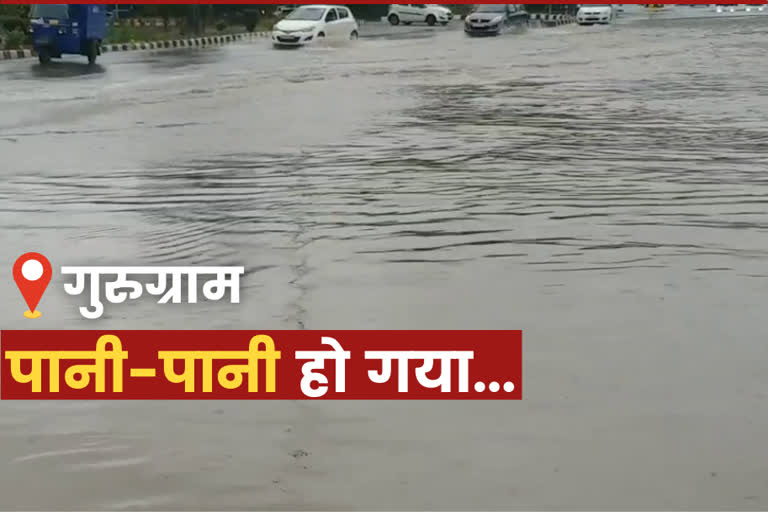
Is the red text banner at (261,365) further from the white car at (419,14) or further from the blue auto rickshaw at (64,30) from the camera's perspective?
the white car at (419,14)

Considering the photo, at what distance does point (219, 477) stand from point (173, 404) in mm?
788

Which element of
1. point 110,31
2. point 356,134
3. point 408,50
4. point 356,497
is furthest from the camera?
point 110,31

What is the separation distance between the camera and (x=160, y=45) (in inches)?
1529

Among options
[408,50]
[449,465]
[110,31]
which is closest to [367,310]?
[449,465]

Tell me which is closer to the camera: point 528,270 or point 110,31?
point 528,270

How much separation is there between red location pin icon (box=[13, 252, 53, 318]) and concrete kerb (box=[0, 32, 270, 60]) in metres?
25.7

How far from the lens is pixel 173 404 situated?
4520 mm

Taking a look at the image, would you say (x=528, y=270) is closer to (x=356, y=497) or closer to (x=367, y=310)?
(x=367, y=310)

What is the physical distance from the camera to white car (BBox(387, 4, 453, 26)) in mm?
60844

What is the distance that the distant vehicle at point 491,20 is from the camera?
152ft

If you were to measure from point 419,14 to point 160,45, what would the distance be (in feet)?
80.1

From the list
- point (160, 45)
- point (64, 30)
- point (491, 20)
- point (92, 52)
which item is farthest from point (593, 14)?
point (64, 30)

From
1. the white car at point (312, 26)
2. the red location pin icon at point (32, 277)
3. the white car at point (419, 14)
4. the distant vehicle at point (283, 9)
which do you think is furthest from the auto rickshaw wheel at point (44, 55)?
the distant vehicle at point (283, 9)

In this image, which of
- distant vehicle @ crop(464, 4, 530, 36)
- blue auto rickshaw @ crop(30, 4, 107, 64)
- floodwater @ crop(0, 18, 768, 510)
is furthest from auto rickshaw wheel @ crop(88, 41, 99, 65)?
distant vehicle @ crop(464, 4, 530, 36)
